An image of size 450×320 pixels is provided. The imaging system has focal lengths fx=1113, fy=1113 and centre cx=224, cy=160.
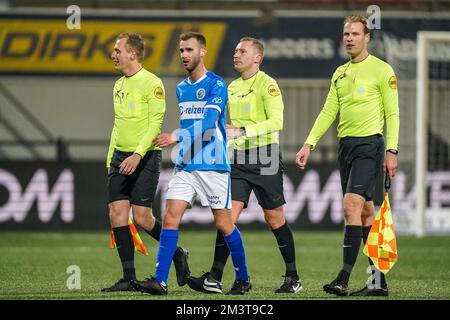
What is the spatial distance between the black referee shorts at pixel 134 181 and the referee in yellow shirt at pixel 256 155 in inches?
25.8

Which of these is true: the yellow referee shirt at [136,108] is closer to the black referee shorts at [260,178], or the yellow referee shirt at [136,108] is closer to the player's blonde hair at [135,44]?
the player's blonde hair at [135,44]

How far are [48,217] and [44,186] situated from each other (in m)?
0.49

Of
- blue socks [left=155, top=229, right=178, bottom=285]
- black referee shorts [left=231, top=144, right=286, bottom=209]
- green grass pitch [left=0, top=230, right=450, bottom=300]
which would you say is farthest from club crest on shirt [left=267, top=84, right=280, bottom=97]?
green grass pitch [left=0, top=230, right=450, bottom=300]

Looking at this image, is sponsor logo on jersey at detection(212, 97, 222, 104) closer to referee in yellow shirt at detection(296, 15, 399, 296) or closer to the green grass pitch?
referee in yellow shirt at detection(296, 15, 399, 296)

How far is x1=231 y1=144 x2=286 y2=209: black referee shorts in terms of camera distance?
8.97 m

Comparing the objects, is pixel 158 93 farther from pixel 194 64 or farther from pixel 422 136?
pixel 422 136

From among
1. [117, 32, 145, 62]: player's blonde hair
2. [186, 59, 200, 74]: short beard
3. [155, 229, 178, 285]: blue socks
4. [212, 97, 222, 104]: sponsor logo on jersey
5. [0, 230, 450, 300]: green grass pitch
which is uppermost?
[117, 32, 145, 62]: player's blonde hair

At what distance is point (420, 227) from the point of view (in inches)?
633

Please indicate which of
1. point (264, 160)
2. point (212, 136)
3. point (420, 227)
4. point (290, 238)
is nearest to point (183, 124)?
point (212, 136)

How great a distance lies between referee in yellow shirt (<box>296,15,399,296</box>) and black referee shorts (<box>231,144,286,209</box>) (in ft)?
1.14

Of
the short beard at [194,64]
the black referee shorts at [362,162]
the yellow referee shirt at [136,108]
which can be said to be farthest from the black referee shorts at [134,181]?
the black referee shorts at [362,162]

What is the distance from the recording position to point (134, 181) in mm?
8914

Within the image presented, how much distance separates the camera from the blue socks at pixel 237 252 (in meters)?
8.52

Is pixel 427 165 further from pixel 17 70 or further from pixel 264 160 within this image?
pixel 264 160
